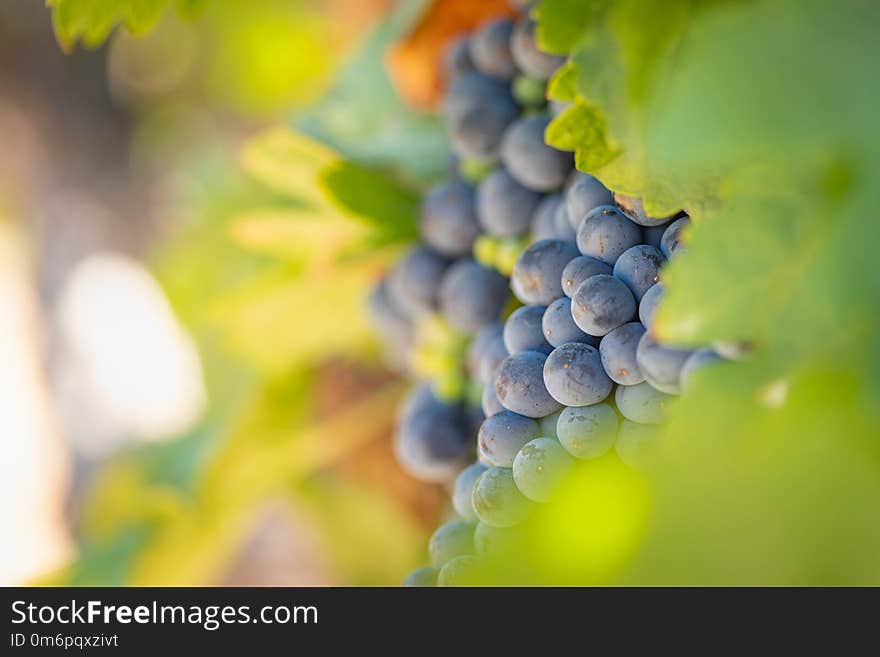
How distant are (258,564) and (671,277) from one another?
94 centimetres

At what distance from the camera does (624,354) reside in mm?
319

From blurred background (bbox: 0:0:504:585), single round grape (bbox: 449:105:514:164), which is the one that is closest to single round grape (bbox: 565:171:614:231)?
single round grape (bbox: 449:105:514:164)

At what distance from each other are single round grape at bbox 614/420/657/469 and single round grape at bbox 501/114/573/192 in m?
0.15

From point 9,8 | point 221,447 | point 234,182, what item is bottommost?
point 221,447

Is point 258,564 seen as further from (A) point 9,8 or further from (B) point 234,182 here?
(A) point 9,8

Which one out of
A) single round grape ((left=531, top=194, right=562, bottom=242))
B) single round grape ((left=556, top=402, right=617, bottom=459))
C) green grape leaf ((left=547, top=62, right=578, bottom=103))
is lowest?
single round grape ((left=556, top=402, right=617, bottom=459))

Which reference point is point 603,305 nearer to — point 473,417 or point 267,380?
point 473,417

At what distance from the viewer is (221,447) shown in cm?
74

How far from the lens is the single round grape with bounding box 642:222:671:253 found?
0.33m

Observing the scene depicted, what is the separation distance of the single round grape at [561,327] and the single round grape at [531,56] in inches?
5.4

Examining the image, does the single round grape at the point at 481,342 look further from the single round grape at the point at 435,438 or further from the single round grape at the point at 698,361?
the single round grape at the point at 698,361

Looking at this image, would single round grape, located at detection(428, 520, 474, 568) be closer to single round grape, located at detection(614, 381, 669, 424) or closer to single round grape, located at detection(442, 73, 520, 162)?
single round grape, located at detection(614, 381, 669, 424)

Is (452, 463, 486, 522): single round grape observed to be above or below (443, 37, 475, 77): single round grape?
below
